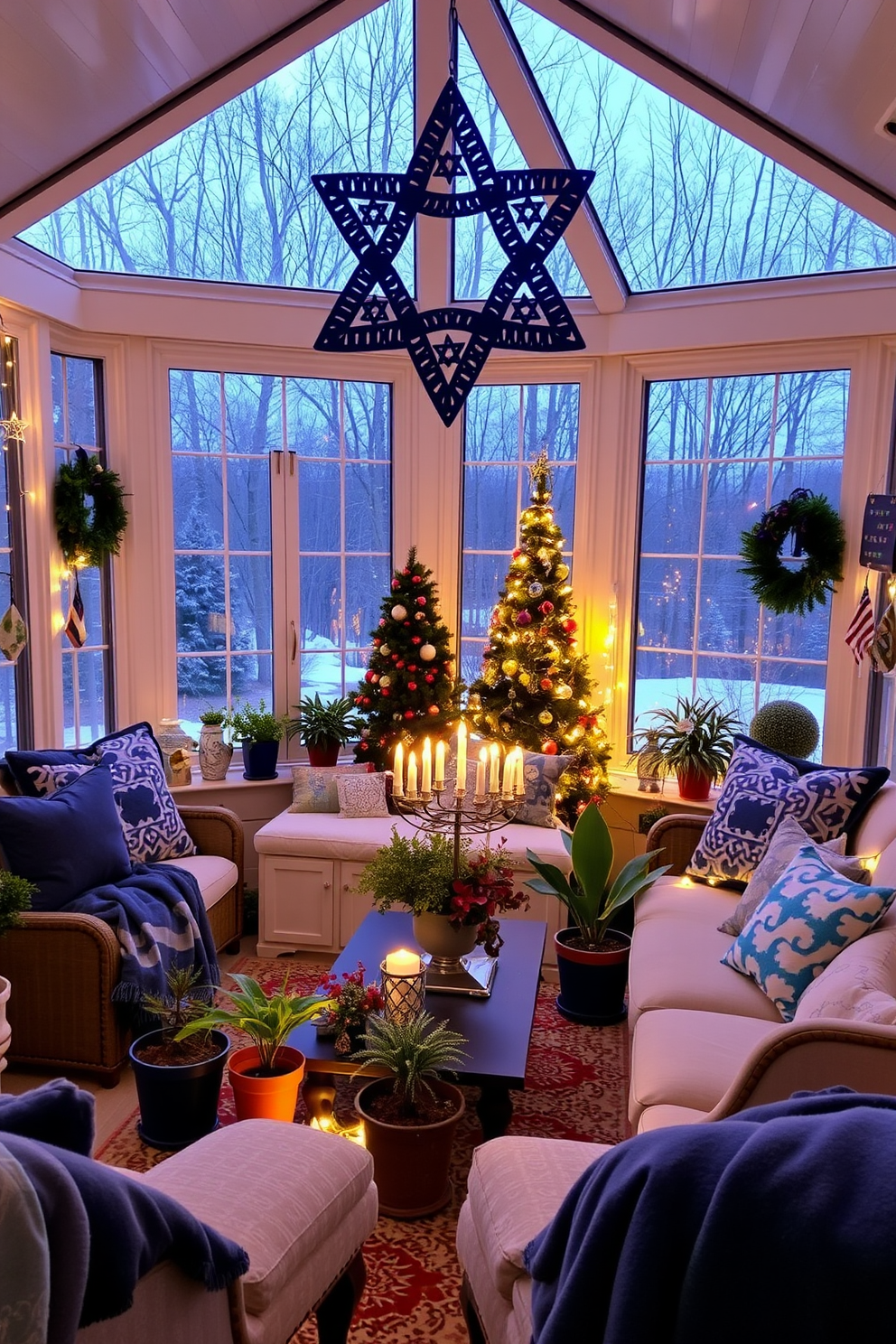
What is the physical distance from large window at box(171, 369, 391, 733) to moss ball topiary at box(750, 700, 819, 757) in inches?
86.8

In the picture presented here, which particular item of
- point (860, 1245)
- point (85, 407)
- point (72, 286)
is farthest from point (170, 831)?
point (860, 1245)

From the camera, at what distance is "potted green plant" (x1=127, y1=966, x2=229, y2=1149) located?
3070 mm

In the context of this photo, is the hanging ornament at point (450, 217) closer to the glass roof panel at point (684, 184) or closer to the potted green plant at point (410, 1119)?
the glass roof panel at point (684, 184)

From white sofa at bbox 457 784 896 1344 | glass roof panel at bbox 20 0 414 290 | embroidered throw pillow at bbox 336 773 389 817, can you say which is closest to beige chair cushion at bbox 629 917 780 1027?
white sofa at bbox 457 784 896 1344

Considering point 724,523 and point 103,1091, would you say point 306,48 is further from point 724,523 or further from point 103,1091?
point 103,1091

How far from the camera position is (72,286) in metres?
4.88

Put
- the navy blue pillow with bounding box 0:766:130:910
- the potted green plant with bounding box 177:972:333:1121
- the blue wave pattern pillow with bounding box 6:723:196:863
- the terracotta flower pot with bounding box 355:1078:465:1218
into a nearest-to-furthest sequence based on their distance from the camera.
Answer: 1. the terracotta flower pot with bounding box 355:1078:465:1218
2. the potted green plant with bounding box 177:972:333:1121
3. the navy blue pillow with bounding box 0:766:130:910
4. the blue wave pattern pillow with bounding box 6:723:196:863

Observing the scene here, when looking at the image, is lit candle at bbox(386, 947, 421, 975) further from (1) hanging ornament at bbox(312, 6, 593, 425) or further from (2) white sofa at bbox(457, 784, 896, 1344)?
(1) hanging ornament at bbox(312, 6, 593, 425)

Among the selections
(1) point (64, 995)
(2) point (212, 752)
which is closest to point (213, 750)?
(2) point (212, 752)

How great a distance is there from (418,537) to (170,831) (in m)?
2.16

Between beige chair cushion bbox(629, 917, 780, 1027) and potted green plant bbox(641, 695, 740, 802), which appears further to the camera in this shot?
potted green plant bbox(641, 695, 740, 802)

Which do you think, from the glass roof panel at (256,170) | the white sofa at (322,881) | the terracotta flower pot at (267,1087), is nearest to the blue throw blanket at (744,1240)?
the terracotta flower pot at (267,1087)

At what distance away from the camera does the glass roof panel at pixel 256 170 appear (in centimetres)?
A: 470

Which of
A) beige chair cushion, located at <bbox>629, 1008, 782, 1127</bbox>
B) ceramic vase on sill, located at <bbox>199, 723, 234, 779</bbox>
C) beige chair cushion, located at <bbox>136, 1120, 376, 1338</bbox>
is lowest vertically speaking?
beige chair cushion, located at <bbox>629, 1008, 782, 1127</bbox>
